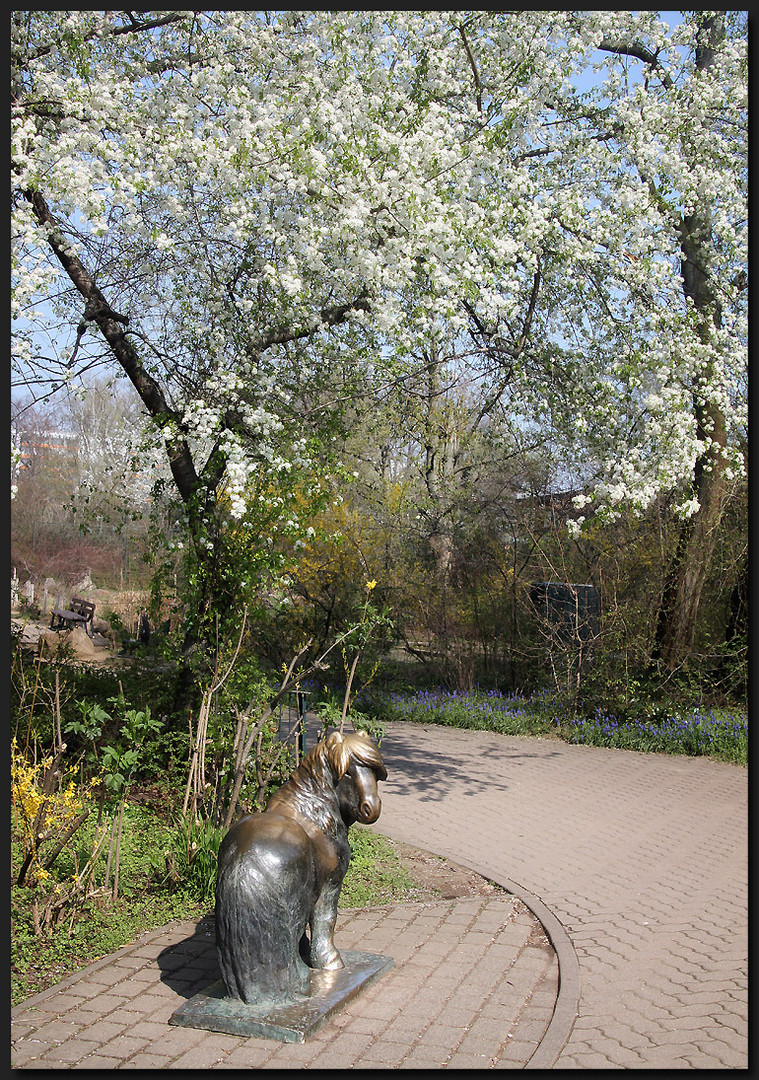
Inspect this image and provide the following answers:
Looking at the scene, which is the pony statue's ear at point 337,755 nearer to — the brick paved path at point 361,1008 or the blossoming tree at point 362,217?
the brick paved path at point 361,1008

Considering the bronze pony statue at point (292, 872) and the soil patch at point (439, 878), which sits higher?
the bronze pony statue at point (292, 872)

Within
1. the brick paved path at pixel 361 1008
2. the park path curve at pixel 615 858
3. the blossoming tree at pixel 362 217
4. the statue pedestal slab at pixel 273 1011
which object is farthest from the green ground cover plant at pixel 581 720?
the statue pedestal slab at pixel 273 1011

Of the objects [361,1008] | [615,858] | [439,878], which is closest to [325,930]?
[361,1008]

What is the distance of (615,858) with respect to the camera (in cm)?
714

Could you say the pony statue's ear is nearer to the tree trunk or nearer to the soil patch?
the soil patch

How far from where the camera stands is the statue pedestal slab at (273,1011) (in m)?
3.94

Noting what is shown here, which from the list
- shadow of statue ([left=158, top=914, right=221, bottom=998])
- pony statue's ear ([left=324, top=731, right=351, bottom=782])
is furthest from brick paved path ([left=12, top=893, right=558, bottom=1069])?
pony statue's ear ([left=324, top=731, right=351, bottom=782])

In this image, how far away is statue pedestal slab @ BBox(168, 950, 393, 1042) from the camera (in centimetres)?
394

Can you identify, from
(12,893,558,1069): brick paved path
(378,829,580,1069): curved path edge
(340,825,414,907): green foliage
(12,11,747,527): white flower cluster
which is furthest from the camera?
(12,11,747,527): white flower cluster

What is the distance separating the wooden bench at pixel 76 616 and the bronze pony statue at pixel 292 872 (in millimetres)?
13246

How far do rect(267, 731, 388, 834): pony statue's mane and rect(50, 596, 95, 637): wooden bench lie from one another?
43.2ft

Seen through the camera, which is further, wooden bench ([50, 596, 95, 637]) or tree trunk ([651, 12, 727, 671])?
wooden bench ([50, 596, 95, 637])

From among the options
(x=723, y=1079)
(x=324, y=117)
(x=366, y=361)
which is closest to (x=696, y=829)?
(x=723, y=1079)

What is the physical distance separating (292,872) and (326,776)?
54cm
